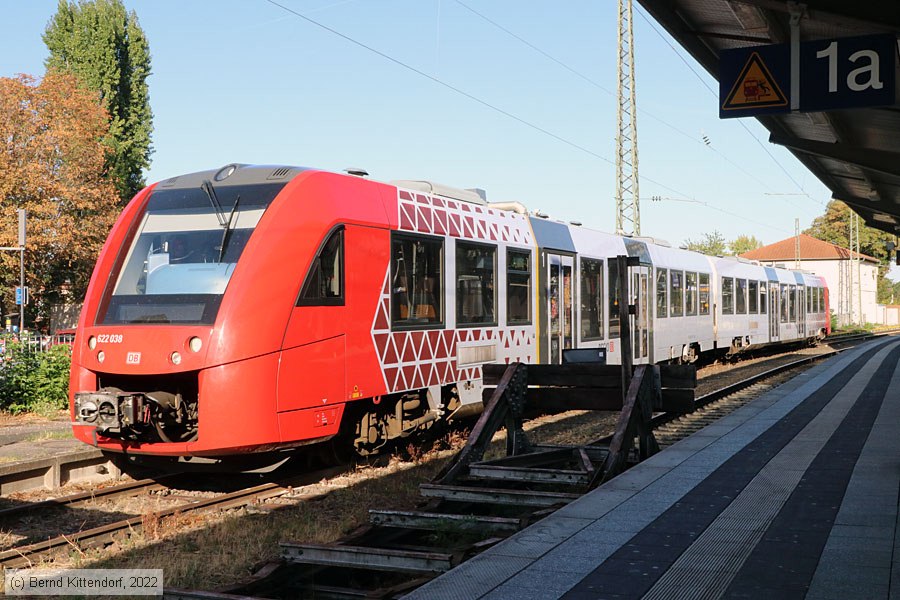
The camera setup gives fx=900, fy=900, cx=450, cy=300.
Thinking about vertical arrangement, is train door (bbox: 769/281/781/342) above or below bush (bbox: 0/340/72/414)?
above

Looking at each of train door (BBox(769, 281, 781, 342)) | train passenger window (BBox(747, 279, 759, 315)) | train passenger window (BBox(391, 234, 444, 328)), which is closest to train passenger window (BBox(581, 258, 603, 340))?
train passenger window (BBox(391, 234, 444, 328))

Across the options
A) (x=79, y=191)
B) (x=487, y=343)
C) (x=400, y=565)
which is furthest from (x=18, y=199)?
(x=400, y=565)

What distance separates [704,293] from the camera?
23562 millimetres

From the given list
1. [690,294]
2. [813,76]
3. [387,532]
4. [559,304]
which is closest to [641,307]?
[690,294]

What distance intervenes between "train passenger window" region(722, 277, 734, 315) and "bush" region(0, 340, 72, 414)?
57.9 feet

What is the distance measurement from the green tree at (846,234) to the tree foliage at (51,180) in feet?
241

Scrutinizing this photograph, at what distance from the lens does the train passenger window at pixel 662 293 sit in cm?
1991

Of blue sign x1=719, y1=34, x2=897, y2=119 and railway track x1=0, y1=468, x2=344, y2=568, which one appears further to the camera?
blue sign x1=719, y1=34, x2=897, y2=119

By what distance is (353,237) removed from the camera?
374 inches

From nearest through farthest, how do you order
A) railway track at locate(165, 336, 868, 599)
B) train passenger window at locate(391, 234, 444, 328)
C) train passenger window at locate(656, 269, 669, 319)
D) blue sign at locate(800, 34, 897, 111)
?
railway track at locate(165, 336, 868, 599) < blue sign at locate(800, 34, 897, 111) < train passenger window at locate(391, 234, 444, 328) < train passenger window at locate(656, 269, 669, 319)

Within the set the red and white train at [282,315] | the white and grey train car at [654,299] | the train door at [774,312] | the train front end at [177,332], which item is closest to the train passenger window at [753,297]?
the white and grey train car at [654,299]

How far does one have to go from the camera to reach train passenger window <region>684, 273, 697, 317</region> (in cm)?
2198

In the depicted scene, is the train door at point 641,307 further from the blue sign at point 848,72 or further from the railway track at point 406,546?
the railway track at point 406,546

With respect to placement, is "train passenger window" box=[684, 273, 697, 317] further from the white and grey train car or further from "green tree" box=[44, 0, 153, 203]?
"green tree" box=[44, 0, 153, 203]
